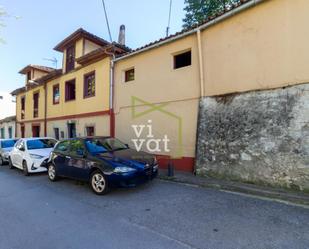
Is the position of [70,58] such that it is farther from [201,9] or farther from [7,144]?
[201,9]

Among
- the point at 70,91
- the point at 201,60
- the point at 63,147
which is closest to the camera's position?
the point at 63,147

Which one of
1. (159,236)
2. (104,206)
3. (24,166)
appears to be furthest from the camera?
(24,166)

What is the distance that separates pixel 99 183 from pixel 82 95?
8220mm

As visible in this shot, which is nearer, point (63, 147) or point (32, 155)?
point (63, 147)

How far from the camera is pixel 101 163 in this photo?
5.65 m

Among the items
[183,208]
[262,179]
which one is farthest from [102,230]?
[262,179]

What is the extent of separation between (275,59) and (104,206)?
224 inches

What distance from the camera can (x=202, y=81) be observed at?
24.1ft

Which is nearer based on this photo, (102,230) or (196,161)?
(102,230)

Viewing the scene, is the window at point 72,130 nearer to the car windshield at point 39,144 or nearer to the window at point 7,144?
the window at point 7,144

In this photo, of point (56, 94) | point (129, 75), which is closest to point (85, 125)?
point (129, 75)

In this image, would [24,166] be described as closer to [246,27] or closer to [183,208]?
[183,208]

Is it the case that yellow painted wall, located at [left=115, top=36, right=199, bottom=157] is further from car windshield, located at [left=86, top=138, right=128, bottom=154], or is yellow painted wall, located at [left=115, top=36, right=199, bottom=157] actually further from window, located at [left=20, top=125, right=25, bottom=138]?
window, located at [left=20, top=125, right=25, bottom=138]

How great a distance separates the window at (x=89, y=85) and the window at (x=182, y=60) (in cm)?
556
